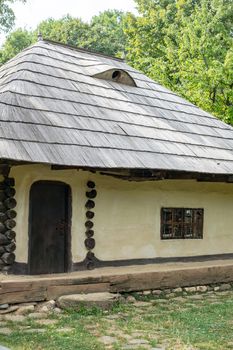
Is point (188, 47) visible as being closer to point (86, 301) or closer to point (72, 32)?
point (86, 301)

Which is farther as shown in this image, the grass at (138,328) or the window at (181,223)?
the window at (181,223)

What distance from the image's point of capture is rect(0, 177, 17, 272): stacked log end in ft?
23.6

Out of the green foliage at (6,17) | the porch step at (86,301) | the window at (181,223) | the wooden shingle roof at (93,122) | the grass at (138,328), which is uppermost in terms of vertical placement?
the green foliage at (6,17)

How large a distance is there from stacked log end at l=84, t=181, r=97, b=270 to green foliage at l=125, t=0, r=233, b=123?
27.7 feet

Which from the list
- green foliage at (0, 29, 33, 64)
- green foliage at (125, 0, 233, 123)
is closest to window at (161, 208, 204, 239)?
green foliage at (125, 0, 233, 123)

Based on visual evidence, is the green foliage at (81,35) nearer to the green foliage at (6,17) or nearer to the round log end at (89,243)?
the green foliage at (6,17)

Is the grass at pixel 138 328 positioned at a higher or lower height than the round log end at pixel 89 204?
lower

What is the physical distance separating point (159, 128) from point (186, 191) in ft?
4.30

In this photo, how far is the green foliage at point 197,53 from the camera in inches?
620

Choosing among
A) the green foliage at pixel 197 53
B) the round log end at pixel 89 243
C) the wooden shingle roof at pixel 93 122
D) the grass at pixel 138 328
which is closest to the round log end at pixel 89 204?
the round log end at pixel 89 243

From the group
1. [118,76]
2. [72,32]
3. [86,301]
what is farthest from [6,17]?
[72,32]

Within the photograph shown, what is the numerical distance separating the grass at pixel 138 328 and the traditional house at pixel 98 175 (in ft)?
4.00

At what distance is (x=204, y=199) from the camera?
9.93m

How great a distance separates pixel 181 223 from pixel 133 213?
1.18 metres
